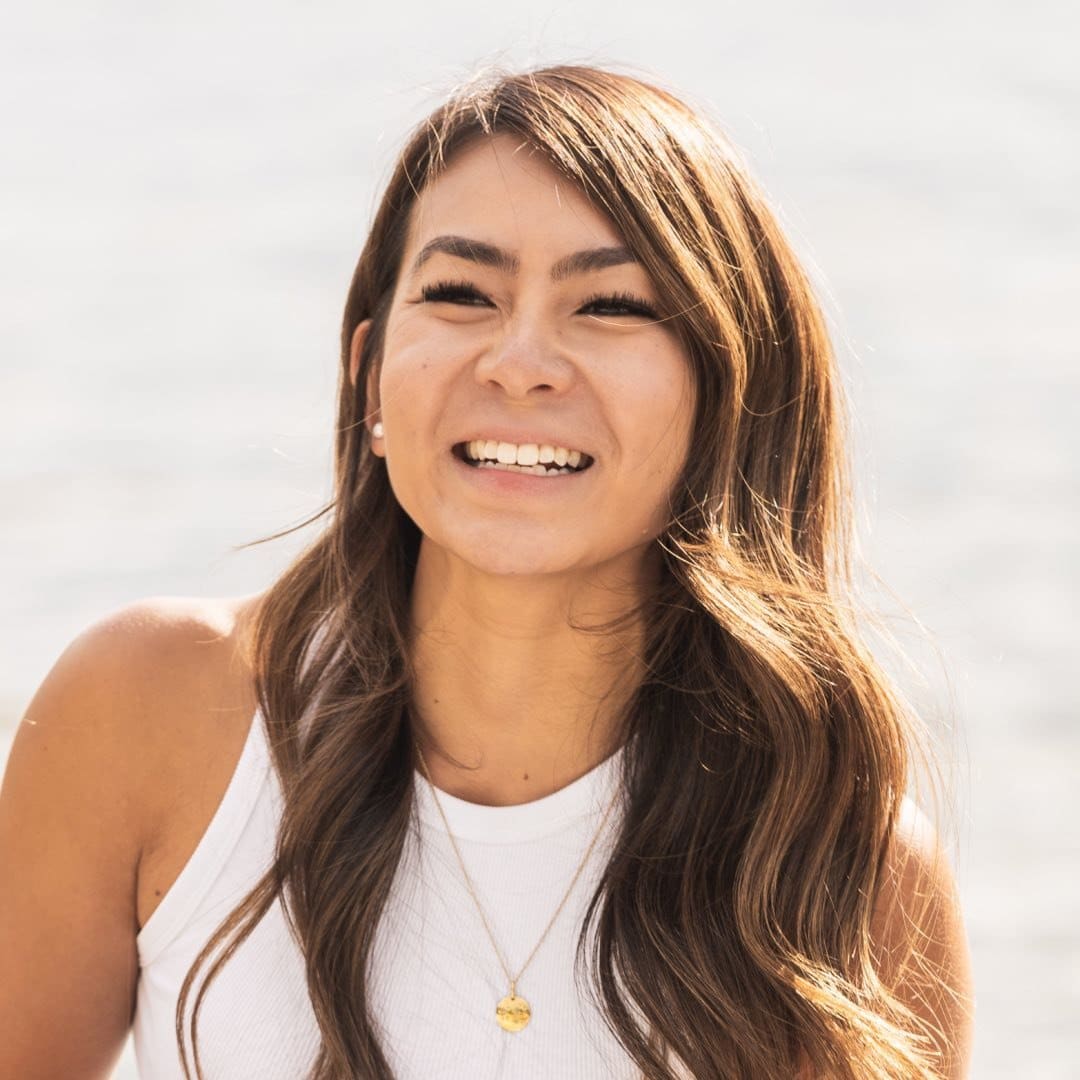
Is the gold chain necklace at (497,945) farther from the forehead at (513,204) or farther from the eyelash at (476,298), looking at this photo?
the forehead at (513,204)

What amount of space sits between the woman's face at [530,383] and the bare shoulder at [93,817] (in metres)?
0.47

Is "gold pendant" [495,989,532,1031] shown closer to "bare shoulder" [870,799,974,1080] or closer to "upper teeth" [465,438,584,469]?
"bare shoulder" [870,799,974,1080]

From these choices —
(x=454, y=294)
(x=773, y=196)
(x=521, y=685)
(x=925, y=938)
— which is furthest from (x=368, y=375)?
(x=773, y=196)

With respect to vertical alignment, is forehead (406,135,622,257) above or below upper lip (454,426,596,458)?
above

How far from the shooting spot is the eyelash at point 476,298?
8.72ft

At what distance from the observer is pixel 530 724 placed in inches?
113

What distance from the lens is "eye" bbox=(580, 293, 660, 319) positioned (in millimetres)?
2658

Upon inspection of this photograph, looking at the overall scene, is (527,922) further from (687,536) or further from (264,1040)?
(687,536)

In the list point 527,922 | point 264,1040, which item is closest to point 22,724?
point 264,1040

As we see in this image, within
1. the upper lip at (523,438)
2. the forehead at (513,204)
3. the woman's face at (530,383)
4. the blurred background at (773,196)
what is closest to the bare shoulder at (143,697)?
the woman's face at (530,383)

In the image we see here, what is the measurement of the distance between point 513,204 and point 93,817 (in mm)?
1059

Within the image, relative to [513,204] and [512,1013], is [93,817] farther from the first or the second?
[513,204]

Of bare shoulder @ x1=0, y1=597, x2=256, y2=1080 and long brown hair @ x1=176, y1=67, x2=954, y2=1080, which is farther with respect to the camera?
bare shoulder @ x1=0, y1=597, x2=256, y2=1080

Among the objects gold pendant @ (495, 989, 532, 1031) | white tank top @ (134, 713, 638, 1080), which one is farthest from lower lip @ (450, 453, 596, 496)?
gold pendant @ (495, 989, 532, 1031)
